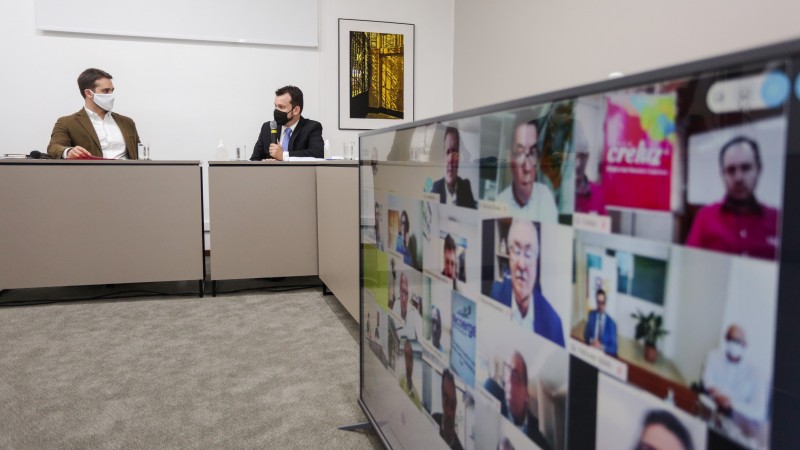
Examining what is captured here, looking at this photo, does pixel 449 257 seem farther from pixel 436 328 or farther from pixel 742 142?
pixel 742 142

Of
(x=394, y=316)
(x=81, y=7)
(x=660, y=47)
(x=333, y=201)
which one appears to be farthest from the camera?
(x=81, y=7)

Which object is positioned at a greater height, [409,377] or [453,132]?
[453,132]

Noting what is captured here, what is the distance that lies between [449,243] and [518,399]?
32 centimetres

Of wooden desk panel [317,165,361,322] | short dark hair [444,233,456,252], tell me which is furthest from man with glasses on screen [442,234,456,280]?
wooden desk panel [317,165,361,322]

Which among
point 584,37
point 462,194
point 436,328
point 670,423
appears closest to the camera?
point 670,423

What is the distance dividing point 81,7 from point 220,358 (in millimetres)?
3648

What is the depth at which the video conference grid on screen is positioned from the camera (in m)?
0.46

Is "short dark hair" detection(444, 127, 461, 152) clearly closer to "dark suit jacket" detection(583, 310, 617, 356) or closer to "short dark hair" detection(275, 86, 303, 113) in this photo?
"dark suit jacket" detection(583, 310, 617, 356)

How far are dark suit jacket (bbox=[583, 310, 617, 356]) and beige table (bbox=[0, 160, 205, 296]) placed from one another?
304 centimetres

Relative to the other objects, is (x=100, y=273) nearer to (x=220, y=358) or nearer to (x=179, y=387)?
(x=220, y=358)

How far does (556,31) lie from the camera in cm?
411

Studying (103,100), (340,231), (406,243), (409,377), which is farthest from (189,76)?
(409,377)

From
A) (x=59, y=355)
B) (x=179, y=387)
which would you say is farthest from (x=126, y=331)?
(x=179, y=387)

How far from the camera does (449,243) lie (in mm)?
1032
